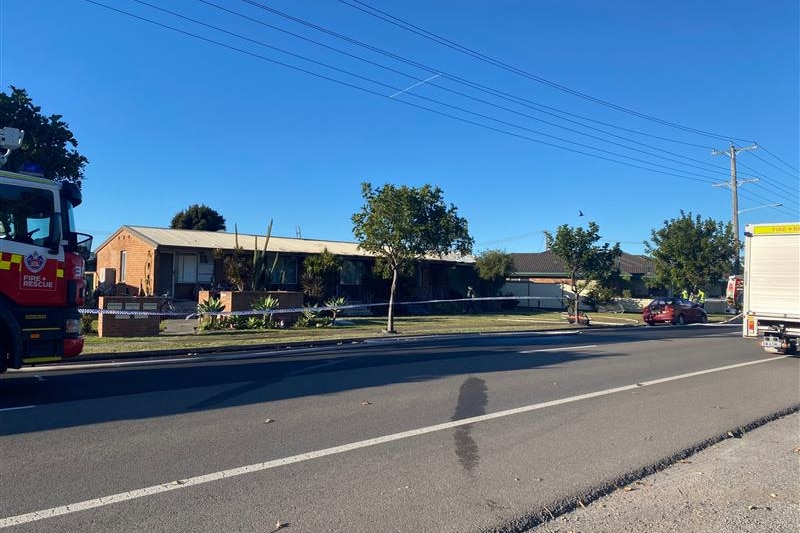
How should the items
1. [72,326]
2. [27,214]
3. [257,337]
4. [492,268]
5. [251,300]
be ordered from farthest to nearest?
[492,268]
[251,300]
[257,337]
[72,326]
[27,214]

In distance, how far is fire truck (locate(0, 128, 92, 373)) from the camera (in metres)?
8.42

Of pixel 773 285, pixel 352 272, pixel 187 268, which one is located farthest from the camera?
pixel 352 272

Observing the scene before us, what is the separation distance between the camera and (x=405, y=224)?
68.6 ft

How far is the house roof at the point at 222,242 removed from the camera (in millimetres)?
28355

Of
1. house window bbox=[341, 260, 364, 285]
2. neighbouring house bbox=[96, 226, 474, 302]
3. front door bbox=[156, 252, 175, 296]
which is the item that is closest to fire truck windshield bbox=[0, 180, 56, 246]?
neighbouring house bbox=[96, 226, 474, 302]

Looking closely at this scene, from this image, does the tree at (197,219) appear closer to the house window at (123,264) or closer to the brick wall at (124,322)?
the house window at (123,264)

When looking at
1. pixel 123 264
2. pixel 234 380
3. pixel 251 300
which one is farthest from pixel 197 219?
pixel 234 380

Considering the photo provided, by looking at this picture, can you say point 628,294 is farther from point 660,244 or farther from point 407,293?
point 407,293

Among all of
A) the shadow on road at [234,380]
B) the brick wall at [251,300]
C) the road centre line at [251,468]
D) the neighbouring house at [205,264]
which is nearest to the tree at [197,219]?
the neighbouring house at [205,264]

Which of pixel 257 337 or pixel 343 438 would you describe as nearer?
pixel 343 438

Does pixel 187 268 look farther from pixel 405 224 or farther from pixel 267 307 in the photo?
pixel 405 224

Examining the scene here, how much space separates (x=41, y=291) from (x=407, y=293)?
90.1 feet

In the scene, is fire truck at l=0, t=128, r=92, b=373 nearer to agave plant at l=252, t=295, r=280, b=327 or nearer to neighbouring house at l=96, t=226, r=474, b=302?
agave plant at l=252, t=295, r=280, b=327

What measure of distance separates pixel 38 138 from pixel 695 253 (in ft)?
117
